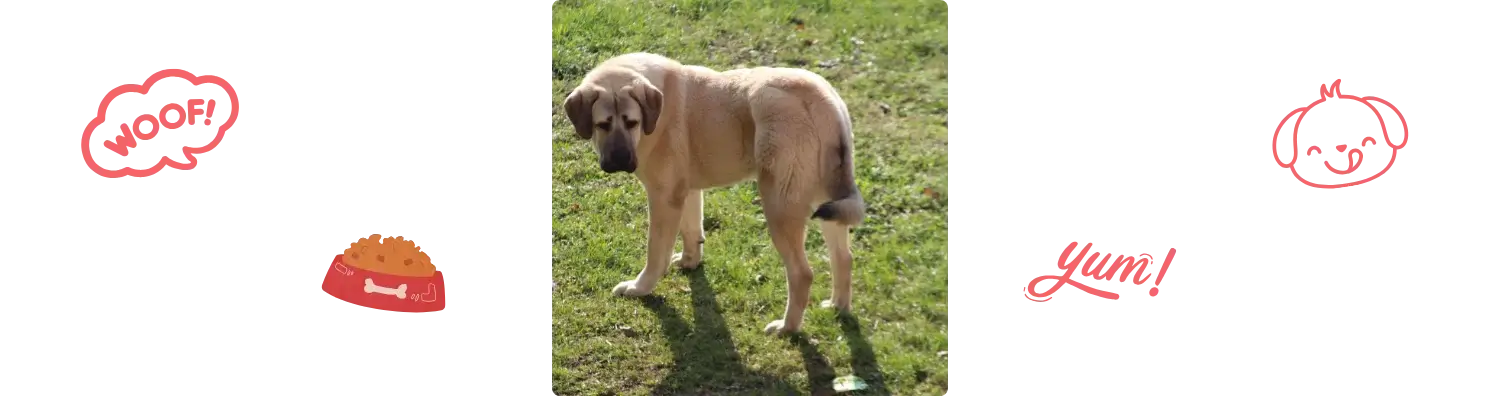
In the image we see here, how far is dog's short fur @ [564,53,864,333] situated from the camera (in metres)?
6.04

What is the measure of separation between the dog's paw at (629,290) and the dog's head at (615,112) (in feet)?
3.33

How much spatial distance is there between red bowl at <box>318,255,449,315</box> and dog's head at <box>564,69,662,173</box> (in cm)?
176

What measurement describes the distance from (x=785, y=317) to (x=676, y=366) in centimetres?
61

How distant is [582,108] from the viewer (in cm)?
609

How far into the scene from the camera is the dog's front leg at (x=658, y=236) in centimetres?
659

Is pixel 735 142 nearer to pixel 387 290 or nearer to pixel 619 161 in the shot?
pixel 619 161

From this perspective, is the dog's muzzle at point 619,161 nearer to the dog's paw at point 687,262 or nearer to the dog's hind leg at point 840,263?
the dog's hind leg at point 840,263

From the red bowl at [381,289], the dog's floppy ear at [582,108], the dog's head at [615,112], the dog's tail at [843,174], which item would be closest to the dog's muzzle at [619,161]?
the dog's head at [615,112]

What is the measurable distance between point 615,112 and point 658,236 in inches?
35.9

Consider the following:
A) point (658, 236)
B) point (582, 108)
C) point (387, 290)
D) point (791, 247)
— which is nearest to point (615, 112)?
point (582, 108)

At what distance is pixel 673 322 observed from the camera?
6.59 meters
